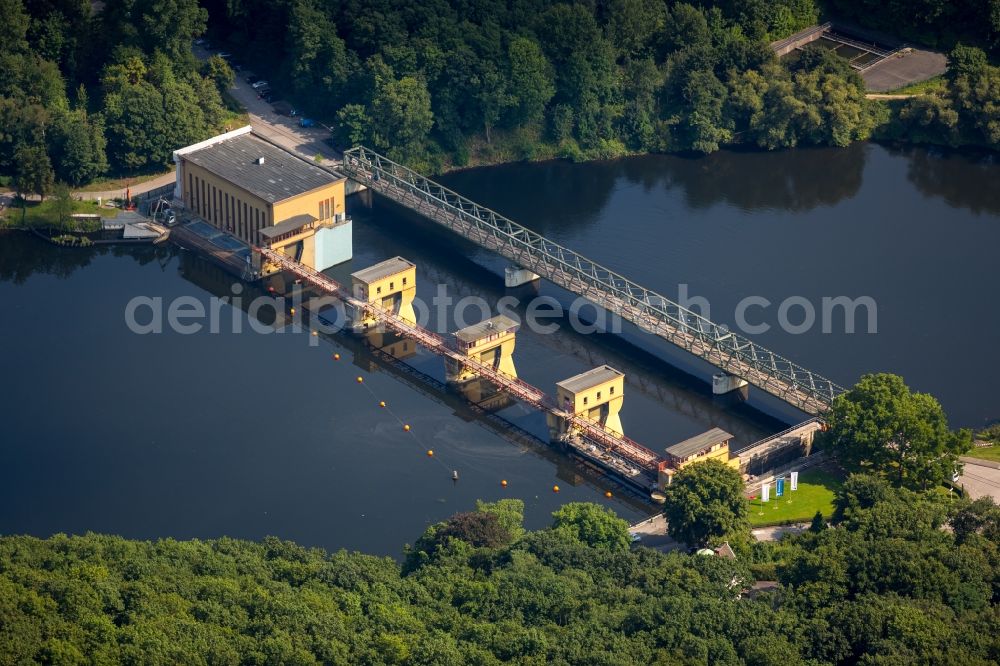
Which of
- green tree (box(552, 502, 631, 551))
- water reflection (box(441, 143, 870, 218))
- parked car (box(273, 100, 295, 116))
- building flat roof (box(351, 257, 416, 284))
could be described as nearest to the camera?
green tree (box(552, 502, 631, 551))

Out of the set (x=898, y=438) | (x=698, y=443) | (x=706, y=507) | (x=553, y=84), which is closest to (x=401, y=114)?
(x=553, y=84)

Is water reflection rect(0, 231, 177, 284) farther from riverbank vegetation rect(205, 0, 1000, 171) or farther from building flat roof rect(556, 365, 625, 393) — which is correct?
building flat roof rect(556, 365, 625, 393)

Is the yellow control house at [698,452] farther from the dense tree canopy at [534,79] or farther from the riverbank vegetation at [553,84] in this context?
the dense tree canopy at [534,79]

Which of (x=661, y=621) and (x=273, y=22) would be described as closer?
(x=661, y=621)

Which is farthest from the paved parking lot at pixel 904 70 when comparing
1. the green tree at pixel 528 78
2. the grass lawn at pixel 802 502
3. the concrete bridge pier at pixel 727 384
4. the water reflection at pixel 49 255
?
the water reflection at pixel 49 255

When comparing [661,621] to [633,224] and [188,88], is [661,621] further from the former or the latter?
[188,88]

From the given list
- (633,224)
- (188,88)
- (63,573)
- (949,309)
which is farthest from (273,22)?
(63,573)

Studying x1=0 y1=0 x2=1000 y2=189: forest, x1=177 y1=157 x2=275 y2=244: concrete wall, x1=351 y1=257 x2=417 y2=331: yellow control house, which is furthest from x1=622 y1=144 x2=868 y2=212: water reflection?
x1=177 y1=157 x2=275 y2=244: concrete wall
